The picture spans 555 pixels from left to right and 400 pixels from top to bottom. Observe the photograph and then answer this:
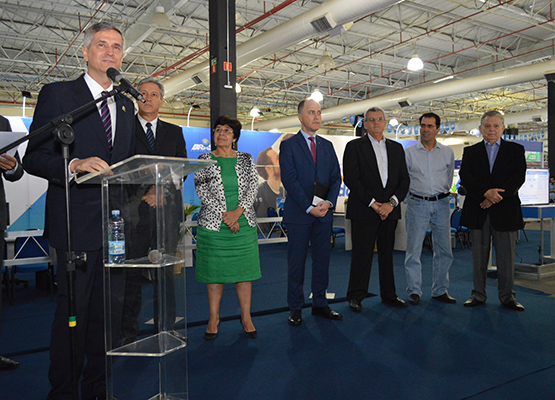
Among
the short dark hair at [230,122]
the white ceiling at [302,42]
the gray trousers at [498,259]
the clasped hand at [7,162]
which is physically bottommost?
the gray trousers at [498,259]

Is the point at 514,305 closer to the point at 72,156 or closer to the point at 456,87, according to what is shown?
the point at 72,156

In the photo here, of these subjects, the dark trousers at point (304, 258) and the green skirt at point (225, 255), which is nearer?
the green skirt at point (225, 255)

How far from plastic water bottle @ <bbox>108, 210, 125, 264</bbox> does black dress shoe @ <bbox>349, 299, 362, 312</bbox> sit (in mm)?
2637

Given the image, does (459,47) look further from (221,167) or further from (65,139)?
(65,139)

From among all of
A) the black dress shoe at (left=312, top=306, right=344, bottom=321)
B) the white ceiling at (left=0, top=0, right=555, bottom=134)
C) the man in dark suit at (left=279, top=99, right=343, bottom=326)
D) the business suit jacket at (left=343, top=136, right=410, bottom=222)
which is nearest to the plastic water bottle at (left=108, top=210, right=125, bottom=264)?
the man in dark suit at (left=279, top=99, right=343, bottom=326)

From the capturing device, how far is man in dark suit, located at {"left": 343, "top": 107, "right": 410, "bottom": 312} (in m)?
3.91

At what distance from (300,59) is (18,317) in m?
11.0

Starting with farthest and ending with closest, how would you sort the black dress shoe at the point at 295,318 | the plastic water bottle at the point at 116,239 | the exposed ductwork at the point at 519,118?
the exposed ductwork at the point at 519,118, the black dress shoe at the point at 295,318, the plastic water bottle at the point at 116,239

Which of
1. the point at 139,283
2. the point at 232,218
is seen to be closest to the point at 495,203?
the point at 232,218

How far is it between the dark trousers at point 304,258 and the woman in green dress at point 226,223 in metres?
0.41

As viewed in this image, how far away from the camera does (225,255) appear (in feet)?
10.6

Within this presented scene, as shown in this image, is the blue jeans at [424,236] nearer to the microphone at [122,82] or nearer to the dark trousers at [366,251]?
the dark trousers at [366,251]

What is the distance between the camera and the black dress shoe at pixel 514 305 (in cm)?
387

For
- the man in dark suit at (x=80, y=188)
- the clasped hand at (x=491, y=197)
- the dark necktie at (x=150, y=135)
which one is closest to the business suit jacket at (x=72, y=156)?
the man in dark suit at (x=80, y=188)
